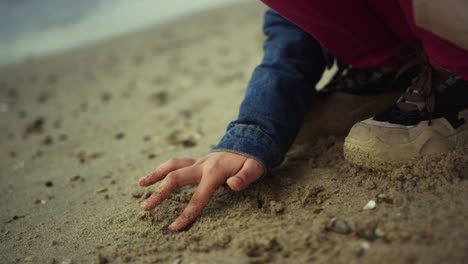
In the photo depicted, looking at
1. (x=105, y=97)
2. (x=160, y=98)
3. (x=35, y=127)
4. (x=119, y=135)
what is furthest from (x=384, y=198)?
(x=105, y=97)

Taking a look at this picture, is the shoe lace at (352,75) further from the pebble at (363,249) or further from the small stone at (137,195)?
the small stone at (137,195)

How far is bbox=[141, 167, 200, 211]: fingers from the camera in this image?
1419mm

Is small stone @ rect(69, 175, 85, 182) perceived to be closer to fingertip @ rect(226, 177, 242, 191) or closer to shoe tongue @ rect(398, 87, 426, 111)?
fingertip @ rect(226, 177, 242, 191)

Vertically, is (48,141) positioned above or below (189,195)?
below

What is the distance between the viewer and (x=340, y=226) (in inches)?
46.6

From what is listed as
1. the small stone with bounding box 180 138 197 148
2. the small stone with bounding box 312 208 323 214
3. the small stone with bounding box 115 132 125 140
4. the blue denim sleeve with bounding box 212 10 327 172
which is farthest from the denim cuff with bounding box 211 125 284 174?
the small stone with bounding box 115 132 125 140

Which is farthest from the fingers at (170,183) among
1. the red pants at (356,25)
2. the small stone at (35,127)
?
the small stone at (35,127)

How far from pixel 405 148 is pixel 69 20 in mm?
8494

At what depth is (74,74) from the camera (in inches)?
185

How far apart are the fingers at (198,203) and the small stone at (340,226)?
0.43 meters

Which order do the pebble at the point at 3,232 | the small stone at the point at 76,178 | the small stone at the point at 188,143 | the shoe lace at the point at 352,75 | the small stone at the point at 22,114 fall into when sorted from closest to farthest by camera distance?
the pebble at the point at 3,232
the shoe lace at the point at 352,75
the small stone at the point at 76,178
the small stone at the point at 188,143
the small stone at the point at 22,114

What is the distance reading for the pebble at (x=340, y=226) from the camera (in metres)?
1.17

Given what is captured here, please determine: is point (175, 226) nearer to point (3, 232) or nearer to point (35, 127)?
point (3, 232)

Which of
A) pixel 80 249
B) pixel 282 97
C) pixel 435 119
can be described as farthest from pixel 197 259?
pixel 435 119
